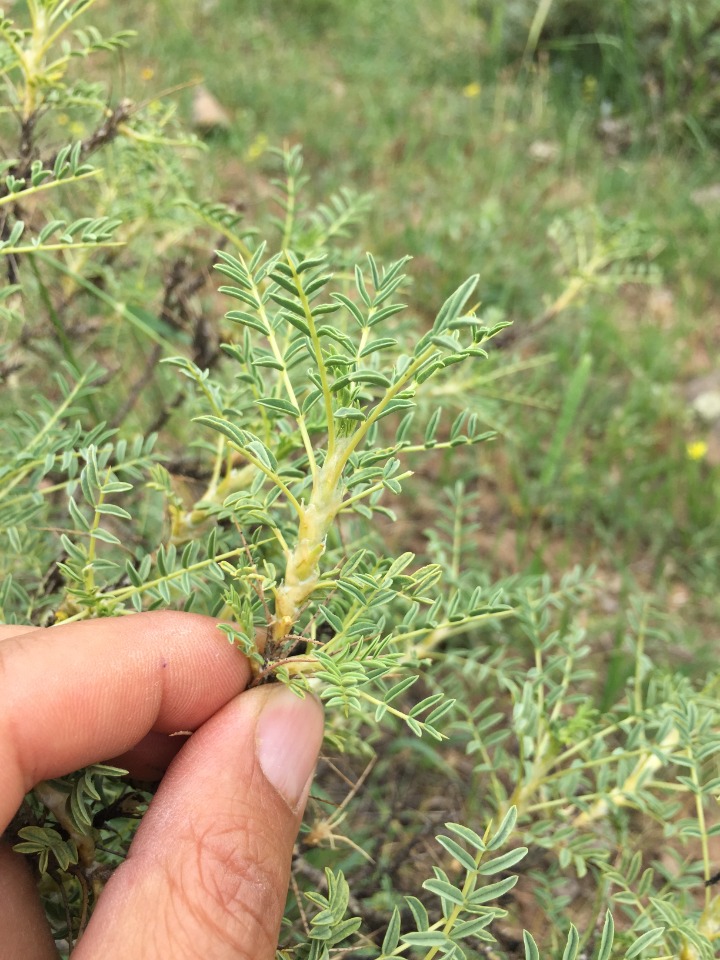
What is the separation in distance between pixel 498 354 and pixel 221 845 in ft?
4.51

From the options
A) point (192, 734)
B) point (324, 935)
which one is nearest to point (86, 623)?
point (192, 734)

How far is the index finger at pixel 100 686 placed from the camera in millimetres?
902

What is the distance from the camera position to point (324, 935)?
93 cm

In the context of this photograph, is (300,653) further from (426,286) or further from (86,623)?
(426,286)

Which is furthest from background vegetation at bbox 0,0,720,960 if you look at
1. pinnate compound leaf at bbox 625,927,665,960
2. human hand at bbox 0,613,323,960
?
human hand at bbox 0,613,323,960

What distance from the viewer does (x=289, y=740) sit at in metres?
1.03

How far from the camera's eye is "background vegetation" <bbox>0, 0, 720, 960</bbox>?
1252mm

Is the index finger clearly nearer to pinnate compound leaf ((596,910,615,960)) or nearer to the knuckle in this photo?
the knuckle

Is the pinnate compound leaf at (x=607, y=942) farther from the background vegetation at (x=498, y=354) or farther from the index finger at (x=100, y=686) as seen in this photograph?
the index finger at (x=100, y=686)

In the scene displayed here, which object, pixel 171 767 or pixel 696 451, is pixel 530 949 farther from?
pixel 696 451

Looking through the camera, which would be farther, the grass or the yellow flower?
the yellow flower

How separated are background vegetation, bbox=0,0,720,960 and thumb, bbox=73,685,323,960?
98mm

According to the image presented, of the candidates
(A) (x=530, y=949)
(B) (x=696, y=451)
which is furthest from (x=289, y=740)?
(B) (x=696, y=451)

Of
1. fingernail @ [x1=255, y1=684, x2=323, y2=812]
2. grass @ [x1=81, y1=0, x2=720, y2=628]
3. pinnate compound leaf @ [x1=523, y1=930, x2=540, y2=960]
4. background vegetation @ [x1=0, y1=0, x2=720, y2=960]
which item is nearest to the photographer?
pinnate compound leaf @ [x1=523, y1=930, x2=540, y2=960]
